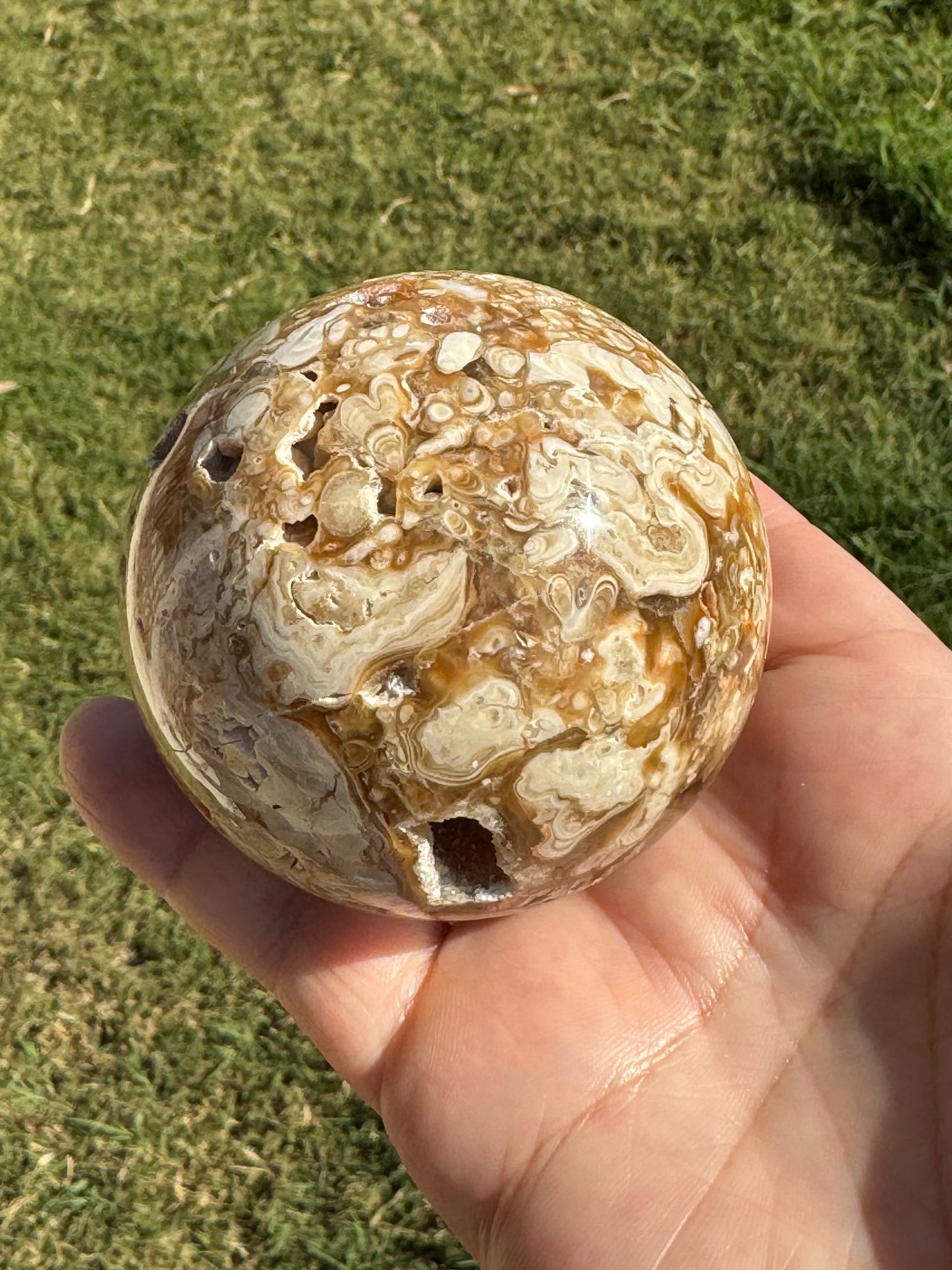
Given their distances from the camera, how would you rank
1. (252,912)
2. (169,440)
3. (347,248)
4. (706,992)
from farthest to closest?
(347,248) → (252,912) → (706,992) → (169,440)

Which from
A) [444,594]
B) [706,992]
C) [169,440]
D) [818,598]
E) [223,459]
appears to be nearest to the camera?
[444,594]

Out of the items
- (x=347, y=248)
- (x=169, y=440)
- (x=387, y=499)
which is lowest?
(x=347, y=248)

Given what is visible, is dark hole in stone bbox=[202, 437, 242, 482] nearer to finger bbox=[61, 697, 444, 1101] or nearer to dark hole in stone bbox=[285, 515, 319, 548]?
dark hole in stone bbox=[285, 515, 319, 548]

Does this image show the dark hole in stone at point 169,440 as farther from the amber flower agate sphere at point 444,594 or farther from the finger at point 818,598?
the finger at point 818,598

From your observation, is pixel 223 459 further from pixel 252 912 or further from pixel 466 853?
pixel 252 912

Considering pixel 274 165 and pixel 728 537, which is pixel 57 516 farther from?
pixel 728 537

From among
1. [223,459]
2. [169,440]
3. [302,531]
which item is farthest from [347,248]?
[302,531]

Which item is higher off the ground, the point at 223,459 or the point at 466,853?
the point at 223,459
